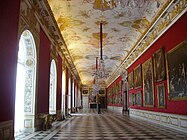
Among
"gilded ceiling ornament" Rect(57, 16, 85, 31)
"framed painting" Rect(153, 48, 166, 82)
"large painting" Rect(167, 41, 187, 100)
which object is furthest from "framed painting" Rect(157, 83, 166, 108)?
"gilded ceiling ornament" Rect(57, 16, 85, 31)

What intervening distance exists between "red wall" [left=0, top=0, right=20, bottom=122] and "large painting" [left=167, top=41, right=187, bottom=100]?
636 cm

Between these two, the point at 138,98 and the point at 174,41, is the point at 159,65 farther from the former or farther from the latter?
the point at 138,98

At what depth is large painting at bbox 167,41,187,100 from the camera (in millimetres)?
Result: 8562

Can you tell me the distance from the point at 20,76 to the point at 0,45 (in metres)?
4.15

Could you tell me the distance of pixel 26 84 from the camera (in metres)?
9.23

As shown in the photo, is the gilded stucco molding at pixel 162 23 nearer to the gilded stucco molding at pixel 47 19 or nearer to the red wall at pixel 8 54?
the gilded stucco molding at pixel 47 19

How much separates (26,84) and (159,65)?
692 cm

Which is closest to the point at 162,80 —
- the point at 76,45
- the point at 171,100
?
the point at 171,100

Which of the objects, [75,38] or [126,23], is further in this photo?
[75,38]

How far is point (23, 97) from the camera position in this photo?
9.27 m

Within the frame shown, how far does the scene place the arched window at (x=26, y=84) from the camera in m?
9.08

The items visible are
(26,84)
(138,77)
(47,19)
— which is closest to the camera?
(26,84)

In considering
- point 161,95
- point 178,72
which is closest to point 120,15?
point 161,95

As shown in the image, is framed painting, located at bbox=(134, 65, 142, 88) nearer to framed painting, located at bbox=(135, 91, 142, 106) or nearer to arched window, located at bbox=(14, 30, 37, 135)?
framed painting, located at bbox=(135, 91, 142, 106)
